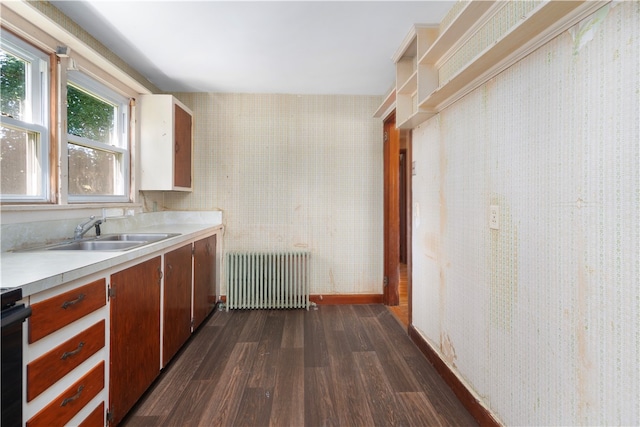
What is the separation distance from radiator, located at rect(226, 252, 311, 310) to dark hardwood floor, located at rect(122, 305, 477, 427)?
1.11 ft

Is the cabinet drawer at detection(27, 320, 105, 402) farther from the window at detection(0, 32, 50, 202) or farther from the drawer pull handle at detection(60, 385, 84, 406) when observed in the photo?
the window at detection(0, 32, 50, 202)

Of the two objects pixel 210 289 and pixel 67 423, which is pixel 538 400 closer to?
pixel 67 423

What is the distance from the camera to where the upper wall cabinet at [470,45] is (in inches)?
38.2

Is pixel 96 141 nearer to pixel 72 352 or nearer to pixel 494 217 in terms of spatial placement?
pixel 72 352

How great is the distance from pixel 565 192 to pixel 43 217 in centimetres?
270

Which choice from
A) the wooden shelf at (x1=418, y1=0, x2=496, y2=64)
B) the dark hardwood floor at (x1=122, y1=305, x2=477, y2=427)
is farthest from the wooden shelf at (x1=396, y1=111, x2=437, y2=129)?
the dark hardwood floor at (x1=122, y1=305, x2=477, y2=427)

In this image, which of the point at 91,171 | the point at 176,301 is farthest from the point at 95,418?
the point at 91,171

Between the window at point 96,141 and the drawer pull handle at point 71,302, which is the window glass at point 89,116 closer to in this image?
the window at point 96,141

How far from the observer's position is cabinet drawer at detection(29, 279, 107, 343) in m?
0.96

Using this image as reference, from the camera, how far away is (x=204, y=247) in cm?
264

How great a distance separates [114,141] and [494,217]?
305cm

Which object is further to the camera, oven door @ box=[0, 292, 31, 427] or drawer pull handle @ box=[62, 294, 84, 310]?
drawer pull handle @ box=[62, 294, 84, 310]

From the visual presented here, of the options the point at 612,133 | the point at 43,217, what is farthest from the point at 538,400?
the point at 43,217

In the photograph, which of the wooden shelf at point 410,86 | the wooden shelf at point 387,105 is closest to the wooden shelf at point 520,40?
the wooden shelf at point 410,86
